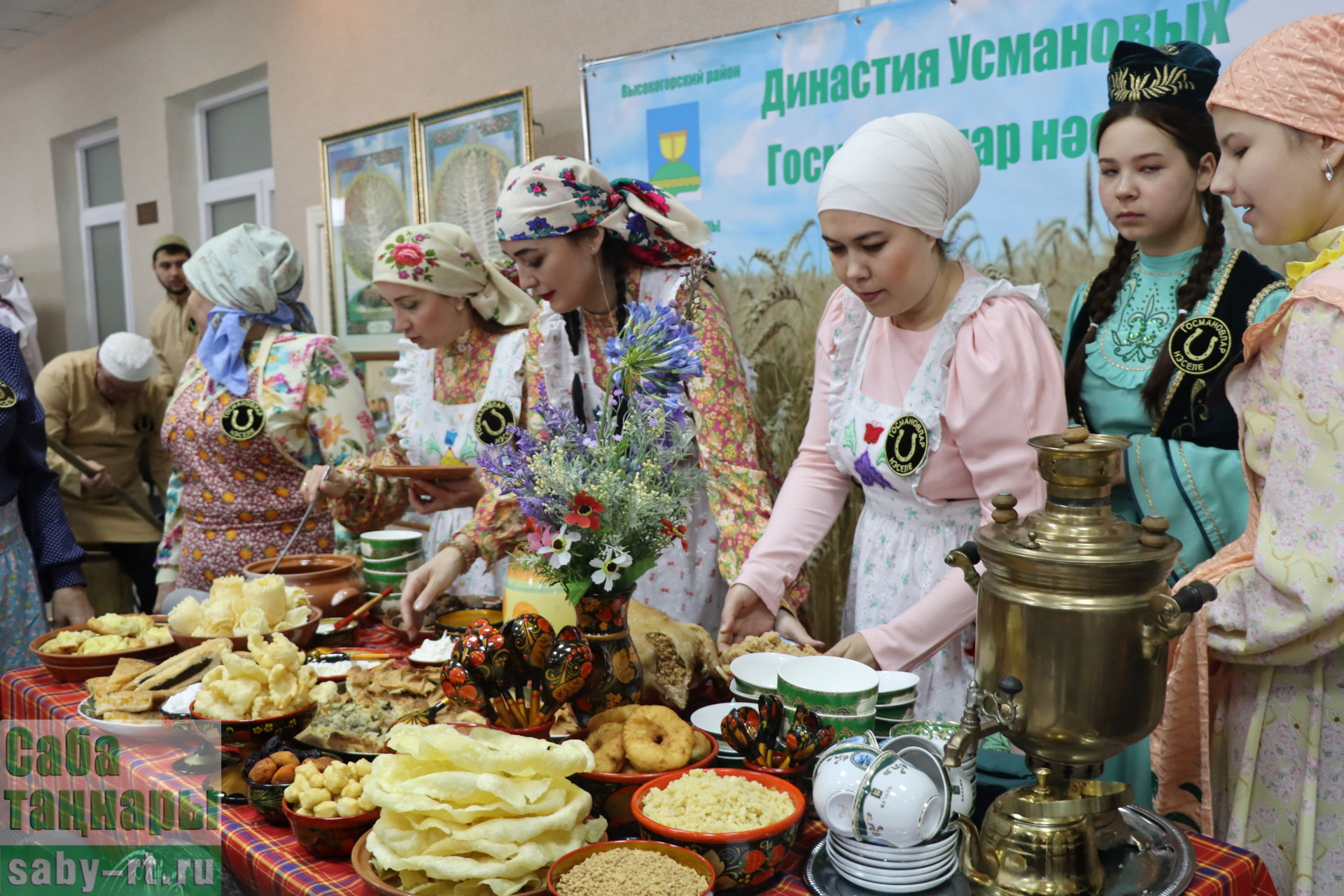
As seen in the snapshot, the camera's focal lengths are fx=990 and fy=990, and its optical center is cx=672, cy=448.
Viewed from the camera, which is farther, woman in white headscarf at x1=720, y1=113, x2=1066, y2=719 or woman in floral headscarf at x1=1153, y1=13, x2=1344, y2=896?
woman in white headscarf at x1=720, y1=113, x2=1066, y2=719

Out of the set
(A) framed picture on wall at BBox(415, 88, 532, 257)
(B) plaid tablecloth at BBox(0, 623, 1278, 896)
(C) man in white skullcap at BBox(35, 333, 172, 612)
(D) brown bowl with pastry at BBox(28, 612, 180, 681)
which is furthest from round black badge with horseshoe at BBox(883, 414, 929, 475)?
(C) man in white skullcap at BBox(35, 333, 172, 612)

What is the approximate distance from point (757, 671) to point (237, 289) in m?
2.16

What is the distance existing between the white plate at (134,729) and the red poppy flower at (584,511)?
2.47 ft

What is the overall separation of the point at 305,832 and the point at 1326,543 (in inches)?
50.5

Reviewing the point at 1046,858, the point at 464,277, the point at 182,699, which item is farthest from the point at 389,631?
the point at 1046,858

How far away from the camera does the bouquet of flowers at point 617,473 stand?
4.39 ft

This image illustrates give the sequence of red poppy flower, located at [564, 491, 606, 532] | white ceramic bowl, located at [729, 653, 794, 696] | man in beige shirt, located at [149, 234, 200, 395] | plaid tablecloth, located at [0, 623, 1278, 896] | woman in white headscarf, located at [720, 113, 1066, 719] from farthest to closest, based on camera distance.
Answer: man in beige shirt, located at [149, 234, 200, 395]
woman in white headscarf, located at [720, 113, 1066, 719]
white ceramic bowl, located at [729, 653, 794, 696]
red poppy flower, located at [564, 491, 606, 532]
plaid tablecloth, located at [0, 623, 1278, 896]

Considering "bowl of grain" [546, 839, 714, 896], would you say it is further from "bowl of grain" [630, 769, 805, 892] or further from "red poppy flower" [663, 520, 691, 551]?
"red poppy flower" [663, 520, 691, 551]

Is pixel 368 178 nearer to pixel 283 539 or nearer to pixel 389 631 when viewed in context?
pixel 283 539

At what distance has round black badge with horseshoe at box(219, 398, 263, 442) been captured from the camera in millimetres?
2814

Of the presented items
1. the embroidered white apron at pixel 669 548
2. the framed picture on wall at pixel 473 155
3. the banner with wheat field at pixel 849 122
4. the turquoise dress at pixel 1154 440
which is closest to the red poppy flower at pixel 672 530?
the turquoise dress at pixel 1154 440

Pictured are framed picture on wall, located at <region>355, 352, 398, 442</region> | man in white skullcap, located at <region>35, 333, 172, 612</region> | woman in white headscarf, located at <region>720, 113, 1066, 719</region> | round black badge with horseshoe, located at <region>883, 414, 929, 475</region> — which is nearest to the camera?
woman in white headscarf, located at <region>720, 113, 1066, 719</region>

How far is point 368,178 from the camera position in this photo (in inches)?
188

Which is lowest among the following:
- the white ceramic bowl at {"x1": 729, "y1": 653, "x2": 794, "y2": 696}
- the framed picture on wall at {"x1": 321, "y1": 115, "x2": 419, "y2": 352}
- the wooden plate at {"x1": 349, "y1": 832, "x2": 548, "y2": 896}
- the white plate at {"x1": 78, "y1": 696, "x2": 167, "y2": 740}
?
the white plate at {"x1": 78, "y1": 696, "x2": 167, "y2": 740}
